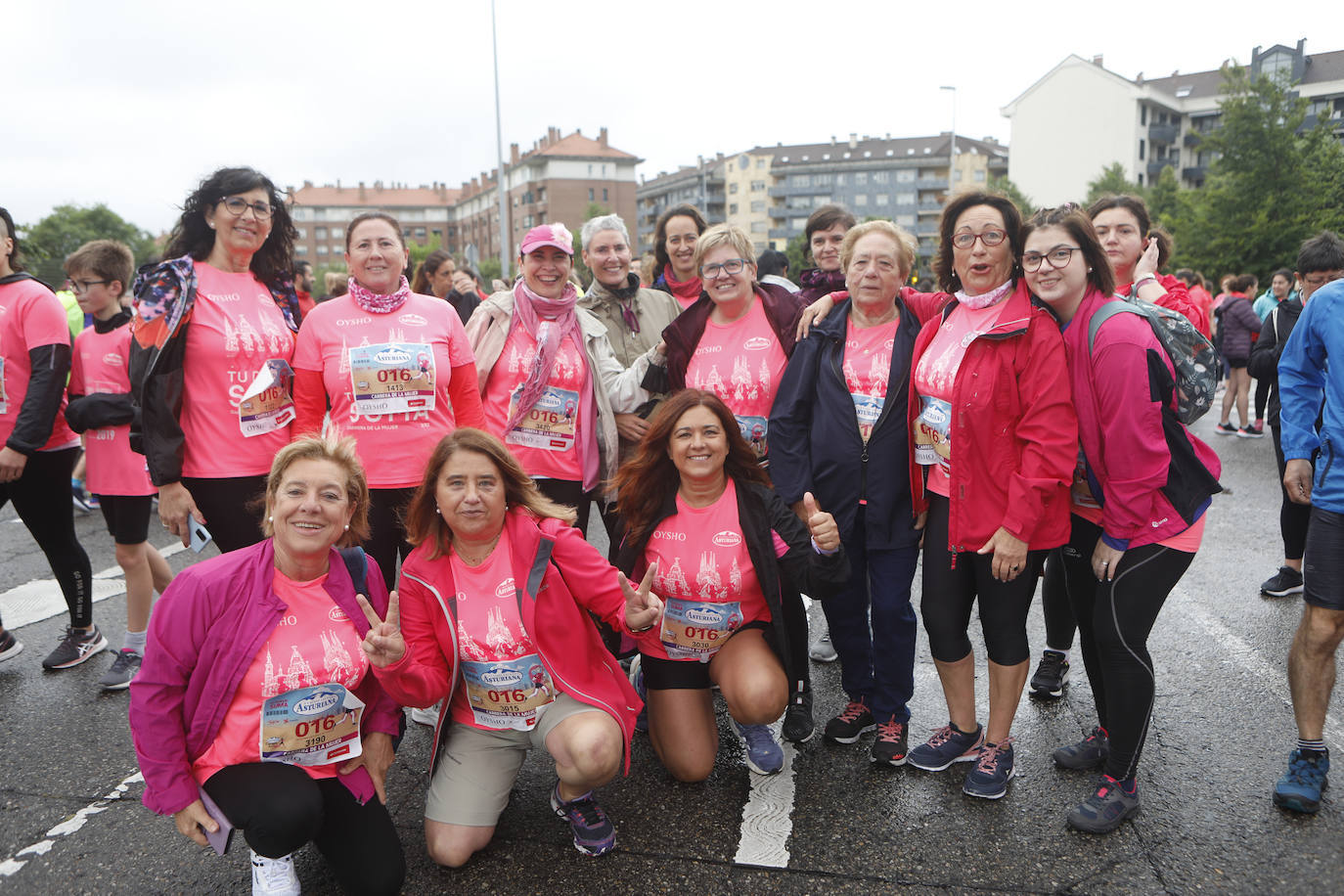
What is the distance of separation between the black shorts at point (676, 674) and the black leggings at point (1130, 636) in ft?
4.87

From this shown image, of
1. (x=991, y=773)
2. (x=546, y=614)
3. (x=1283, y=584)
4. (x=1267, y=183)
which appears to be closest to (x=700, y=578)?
(x=546, y=614)

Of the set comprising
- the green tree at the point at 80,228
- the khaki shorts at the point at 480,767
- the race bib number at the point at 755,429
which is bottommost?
the khaki shorts at the point at 480,767

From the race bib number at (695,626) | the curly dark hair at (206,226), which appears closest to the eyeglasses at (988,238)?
the race bib number at (695,626)

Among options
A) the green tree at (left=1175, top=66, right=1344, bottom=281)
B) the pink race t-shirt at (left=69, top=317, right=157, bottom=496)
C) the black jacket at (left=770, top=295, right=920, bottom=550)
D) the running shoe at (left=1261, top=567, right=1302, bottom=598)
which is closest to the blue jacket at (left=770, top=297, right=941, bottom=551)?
the black jacket at (left=770, top=295, right=920, bottom=550)

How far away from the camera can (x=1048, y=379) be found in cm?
293

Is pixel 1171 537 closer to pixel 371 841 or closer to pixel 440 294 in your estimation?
pixel 371 841

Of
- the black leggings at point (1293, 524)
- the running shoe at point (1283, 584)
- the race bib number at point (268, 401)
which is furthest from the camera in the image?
the running shoe at point (1283, 584)

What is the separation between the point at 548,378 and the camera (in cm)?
395

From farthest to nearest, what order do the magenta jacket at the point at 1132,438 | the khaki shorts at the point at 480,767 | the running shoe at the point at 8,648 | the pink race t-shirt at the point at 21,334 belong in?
1. the running shoe at the point at 8,648
2. the pink race t-shirt at the point at 21,334
3. the khaki shorts at the point at 480,767
4. the magenta jacket at the point at 1132,438

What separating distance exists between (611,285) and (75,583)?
3342 millimetres

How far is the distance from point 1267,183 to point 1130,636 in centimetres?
2980

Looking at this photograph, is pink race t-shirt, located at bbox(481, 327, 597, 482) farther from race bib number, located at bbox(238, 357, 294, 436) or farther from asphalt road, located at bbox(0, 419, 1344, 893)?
asphalt road, located at bbox(0, 419, 1344, 893)

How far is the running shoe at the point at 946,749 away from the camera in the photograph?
3398mm

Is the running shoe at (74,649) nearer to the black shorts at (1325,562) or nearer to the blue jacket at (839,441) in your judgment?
the blue jacket at (839,441)
